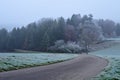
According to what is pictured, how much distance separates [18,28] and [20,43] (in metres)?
8.66

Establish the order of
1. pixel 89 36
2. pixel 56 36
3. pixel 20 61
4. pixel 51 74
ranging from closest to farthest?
pixel 51 74 < pixel 20 61 < pixel 89 36 < pixel 56 36

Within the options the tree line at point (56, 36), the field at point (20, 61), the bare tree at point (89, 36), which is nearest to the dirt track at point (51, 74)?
the field at point (20, 61)

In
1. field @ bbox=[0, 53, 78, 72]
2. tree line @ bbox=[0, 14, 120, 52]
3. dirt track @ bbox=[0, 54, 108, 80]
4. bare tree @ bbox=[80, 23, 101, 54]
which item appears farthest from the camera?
tree line @ bbox=[0, 14, 120, 52]

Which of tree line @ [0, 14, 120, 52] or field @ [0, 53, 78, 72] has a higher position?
tree line @ [0, 14, 120, 52]

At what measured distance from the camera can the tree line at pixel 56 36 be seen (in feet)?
236

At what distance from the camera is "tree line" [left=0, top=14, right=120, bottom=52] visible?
2834 inches

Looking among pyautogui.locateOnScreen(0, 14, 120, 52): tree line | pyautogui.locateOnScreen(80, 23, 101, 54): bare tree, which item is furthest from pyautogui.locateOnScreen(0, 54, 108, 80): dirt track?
pyautogui.locateOnScreen(0, 14, 120, 52): tree line

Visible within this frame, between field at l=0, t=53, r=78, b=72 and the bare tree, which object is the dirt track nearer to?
field at l=0, t=53, r=78, b=72

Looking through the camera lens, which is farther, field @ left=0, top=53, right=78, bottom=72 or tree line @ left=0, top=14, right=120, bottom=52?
tree line @ left=0, top=14, right=120, bottom=52

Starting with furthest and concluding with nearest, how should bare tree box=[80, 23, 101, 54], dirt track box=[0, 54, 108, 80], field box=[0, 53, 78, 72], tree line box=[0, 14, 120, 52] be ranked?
tree line box=[0, 14, 120, 52] < bare tree box=[80, 23, 101, 54] < field box=[0, 53, 78, 72] < dirt track box=[0, 54, 108, 80]

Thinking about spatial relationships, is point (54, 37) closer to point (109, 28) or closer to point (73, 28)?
point (73, 28)

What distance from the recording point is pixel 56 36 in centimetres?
8156

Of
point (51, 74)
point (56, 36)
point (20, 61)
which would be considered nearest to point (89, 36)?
point (56, 36)

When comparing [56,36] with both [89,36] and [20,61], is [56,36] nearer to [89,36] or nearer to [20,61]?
[89,36]
